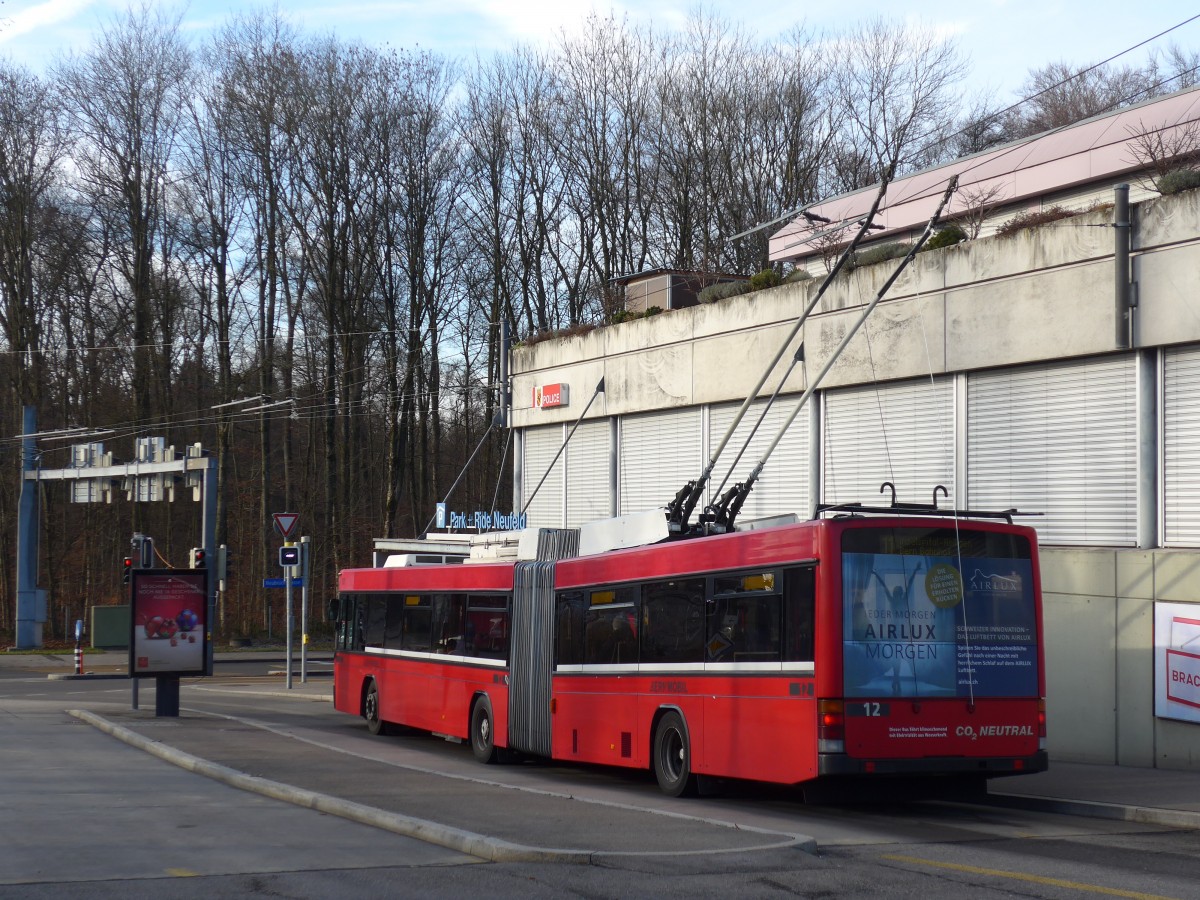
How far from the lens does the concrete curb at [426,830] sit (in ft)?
28.8

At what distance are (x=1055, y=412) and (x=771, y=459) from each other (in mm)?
6055

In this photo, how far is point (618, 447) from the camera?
2723 cm

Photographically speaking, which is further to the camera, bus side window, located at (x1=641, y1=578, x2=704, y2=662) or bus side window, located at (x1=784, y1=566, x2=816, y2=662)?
bus side window, located at (x1=641, y1=578, x2=704, y2=662)

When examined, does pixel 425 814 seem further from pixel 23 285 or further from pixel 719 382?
pixel 23 285

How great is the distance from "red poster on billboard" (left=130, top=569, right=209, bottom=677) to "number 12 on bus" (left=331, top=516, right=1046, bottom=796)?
834 cm

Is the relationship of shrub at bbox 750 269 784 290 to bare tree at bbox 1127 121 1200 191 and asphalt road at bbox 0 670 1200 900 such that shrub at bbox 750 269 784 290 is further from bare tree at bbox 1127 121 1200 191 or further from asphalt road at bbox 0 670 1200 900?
asphalt road at bbox 0 670 1200 900

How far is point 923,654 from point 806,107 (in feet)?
111

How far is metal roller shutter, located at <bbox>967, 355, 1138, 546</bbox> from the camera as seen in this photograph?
671 inches

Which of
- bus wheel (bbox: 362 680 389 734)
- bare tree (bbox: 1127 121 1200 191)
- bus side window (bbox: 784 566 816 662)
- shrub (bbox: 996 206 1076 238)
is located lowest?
bus wheel (bbox: 362 680 389 734)

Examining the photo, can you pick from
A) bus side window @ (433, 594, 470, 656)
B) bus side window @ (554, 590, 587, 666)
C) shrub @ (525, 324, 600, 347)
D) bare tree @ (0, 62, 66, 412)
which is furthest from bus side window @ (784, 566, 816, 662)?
bare tree @ (0, 62, 66, 412)

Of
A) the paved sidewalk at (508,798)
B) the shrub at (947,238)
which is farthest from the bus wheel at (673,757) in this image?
the shrub at (947,238)

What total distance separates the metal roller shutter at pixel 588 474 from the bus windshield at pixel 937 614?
1526 centimetres

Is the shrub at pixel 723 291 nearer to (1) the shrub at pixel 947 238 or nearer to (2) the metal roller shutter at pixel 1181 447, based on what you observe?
(1) the shrub at pixel 947 238

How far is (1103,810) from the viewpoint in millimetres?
12422
